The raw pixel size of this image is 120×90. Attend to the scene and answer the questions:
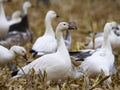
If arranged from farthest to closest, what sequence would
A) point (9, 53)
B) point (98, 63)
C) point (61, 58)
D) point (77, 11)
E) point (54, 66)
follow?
point (77, 11)
point (9, 53)
point (98, 63)
point (61, 58)
point (54, 66)

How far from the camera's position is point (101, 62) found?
28.1 feet

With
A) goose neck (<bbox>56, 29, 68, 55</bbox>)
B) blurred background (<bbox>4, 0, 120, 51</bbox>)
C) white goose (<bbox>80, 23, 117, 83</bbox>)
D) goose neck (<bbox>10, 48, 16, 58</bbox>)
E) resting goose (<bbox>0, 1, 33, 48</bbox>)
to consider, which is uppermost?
goose neck (<bbox>56, 29, 68, 55</bbox>)

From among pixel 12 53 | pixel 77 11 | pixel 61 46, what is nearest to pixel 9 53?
pixel 12 53

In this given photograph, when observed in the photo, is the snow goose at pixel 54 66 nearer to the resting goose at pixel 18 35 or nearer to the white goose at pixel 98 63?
the white goose at pixel 98 63

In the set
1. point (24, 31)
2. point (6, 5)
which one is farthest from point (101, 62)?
point (6, 5)

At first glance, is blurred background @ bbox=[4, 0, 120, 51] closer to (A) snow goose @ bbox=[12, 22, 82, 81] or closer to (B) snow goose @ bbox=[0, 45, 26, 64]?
(B) snow goose @ bbox=[0, 45, 26, 64]

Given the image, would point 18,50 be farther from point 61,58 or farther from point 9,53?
point 61,58

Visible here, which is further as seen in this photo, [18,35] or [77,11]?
[77,11]

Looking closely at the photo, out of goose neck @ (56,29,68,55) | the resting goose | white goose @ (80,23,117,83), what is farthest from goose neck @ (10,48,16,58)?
the resting goose

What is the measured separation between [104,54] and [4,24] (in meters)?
4.34

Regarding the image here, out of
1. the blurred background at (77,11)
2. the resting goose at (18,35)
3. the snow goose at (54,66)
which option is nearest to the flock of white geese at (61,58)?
the snow goose at (54,66)

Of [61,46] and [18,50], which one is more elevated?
[61,46]

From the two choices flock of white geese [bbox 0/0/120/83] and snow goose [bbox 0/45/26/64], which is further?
snow goose [bbox 0/45/26/64]

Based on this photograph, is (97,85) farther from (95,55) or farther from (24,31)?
(24,31)
